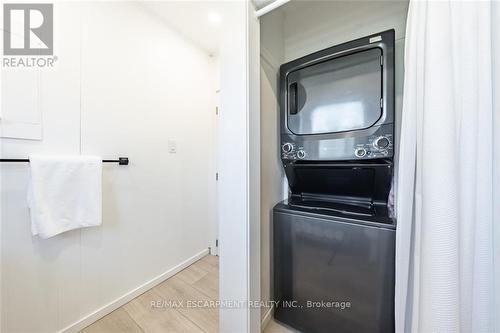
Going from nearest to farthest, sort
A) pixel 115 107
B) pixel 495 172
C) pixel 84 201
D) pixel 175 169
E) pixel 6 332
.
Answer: pixel 495 172 → pixel 6 332 → pixel 84 201 → pixel 115 107 → pixel 175 169

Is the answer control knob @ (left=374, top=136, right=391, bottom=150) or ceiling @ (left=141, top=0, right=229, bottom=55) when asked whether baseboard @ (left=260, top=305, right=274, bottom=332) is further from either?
ceiling @ (left=141, top=0, right=229, bottom=55)

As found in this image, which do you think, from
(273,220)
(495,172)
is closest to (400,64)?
(495,172)

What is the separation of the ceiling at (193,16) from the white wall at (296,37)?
549mm

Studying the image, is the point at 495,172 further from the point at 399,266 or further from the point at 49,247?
the point at 49,247

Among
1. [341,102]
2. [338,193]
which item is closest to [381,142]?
[341,102]

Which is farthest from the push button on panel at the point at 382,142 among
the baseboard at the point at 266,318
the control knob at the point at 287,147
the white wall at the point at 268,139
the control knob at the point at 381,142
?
the baseboard at the point at 266,318

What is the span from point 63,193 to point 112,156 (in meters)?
0.44

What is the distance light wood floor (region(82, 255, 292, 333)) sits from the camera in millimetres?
1393

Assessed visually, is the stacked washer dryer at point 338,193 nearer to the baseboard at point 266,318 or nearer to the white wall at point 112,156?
the baseboard at point 266,318

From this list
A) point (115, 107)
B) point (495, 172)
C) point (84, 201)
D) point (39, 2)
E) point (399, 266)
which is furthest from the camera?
point (115, 107)

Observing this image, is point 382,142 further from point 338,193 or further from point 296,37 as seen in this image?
point 296,37

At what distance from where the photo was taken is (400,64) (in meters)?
1.27

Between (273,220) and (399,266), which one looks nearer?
(399,266)

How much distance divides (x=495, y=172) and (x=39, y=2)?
263cm
